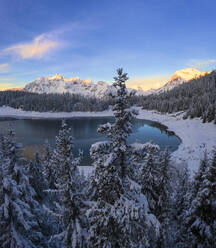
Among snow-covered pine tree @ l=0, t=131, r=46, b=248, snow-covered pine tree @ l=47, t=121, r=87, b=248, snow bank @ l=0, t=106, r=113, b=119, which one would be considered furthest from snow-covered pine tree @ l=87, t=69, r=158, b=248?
snow bank @ l=0, t=106, r=113, b=119

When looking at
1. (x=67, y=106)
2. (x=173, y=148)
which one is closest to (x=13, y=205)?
(x=173, y=148)

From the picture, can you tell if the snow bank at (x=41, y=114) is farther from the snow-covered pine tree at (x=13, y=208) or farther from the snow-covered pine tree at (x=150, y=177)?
the snow-covered pine tree at (x=150, y=177)

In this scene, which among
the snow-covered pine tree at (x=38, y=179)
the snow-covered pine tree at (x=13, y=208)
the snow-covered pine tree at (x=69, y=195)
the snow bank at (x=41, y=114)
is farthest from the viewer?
the snow bank at (x=41, y=114)

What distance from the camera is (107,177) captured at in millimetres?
5414

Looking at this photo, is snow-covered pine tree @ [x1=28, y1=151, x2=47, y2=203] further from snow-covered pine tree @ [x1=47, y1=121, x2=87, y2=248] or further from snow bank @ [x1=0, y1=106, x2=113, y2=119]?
snow bank @ [x1=0, y1=106, x2=113, y2=119]

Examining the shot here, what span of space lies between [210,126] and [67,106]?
10217 centimetres

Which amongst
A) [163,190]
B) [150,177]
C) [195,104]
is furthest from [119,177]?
[195,104]

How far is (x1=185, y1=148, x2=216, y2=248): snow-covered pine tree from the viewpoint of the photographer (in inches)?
378

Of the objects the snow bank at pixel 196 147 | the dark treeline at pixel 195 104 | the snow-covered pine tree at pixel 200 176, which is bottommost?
the snow bank at pixel 196 147

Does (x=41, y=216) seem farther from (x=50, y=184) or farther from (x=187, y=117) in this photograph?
(x=187, y=117)

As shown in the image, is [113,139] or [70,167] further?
[70,167]

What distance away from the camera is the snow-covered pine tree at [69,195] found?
763cm

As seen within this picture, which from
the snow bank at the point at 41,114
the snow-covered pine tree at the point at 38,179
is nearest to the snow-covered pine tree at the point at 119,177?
the snow-covered pine tree at the point at 38,179

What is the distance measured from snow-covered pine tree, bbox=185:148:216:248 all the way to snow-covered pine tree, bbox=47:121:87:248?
733 centimetres
